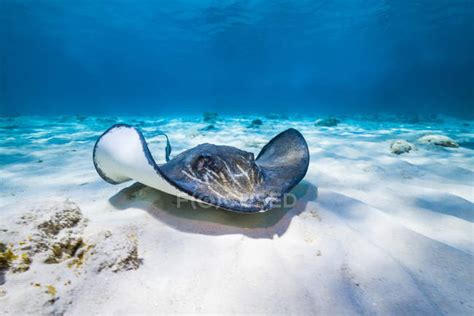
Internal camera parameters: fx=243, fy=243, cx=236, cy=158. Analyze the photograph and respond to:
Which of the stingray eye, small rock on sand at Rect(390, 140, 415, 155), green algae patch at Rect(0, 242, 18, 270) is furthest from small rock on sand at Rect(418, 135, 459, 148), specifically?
green algae patch at Rect(0, 242, 18, 270)

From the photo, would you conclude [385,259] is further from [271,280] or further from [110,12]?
[110,12]

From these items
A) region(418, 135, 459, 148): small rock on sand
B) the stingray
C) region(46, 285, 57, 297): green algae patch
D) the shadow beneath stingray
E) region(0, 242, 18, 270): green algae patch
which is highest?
the stingray

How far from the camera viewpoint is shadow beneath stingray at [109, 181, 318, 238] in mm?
2529

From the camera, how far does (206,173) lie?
2.64 metres

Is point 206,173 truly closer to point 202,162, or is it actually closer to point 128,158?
point 202,162

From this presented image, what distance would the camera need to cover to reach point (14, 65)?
97.8 meters

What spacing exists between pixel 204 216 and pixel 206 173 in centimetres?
49

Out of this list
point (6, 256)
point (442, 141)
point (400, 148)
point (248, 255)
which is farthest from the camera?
point (442, 141)

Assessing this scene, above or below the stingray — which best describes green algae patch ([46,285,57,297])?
below

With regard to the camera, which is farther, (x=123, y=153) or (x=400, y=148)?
(x=400, y=148)

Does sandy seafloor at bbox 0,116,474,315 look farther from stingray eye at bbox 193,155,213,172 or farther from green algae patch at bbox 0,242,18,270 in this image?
stingray eye at bbox 193,155,213,172

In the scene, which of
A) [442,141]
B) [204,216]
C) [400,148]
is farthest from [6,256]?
[442,141]

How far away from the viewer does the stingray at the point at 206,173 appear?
215 cm

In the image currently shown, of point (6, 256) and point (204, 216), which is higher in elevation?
point (6, 256)
